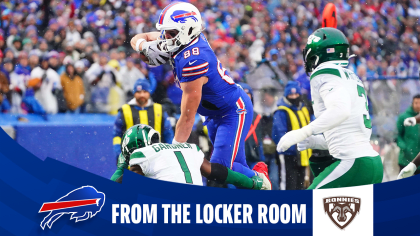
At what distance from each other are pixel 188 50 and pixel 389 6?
1085cm

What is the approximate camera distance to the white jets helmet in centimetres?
460

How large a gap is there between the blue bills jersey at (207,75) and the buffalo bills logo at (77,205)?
1290 mm

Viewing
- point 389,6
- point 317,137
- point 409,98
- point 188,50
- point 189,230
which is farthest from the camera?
point 389,6

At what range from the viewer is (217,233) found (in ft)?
12.6

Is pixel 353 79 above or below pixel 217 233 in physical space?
above

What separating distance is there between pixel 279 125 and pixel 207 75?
2.65 metres

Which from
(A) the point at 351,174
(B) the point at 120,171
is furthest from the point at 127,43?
(A) the point at 351,174

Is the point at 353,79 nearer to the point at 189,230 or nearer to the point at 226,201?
the point at 226,201

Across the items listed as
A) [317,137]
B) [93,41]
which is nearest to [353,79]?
[317,137]

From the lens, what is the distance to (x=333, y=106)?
371 centimetres

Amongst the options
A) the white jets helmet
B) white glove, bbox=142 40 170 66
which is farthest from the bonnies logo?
white glove, bbox=142 40 170 66

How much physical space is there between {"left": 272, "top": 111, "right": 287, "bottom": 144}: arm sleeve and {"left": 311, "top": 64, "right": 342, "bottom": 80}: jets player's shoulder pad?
123 inches

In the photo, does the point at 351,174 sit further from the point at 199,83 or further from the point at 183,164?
the point at 199,83

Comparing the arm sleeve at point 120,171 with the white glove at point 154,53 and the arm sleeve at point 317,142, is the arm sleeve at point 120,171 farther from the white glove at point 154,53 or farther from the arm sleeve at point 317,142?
the arm sleeve at point 317,142
